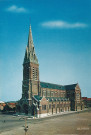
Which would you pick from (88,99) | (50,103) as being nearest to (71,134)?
(50,103)

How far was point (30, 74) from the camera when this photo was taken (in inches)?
2483

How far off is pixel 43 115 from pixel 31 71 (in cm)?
1991

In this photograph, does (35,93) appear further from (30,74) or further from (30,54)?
(30,54)

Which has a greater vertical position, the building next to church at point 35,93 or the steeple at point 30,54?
the steeple at point 30,54

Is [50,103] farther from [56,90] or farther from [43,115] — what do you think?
[56,90]

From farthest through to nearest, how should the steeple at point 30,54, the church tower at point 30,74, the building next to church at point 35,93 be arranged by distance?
the steeple at point 30,54
the church tower at point 30,74
the building next to church at point 35,93

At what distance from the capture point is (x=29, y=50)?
222 ft

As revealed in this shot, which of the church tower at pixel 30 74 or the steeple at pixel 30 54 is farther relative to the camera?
the steeple at pixel 30 54

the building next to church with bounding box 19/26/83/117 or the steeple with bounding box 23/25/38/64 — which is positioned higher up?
the steeple with bounding box 23/25/38/64

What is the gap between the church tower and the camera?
61.5 metres

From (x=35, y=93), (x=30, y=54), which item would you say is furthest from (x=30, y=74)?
(x=30, y=54)

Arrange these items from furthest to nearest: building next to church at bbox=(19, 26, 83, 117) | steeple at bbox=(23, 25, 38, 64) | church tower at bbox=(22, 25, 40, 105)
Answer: steeple at bbox=(23, 25, 38, 64) → church tower at bbox=(22, 25, 40, 105) → building next to church at bbox=(19, 26, 83, 117)

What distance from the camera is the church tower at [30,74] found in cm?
6153

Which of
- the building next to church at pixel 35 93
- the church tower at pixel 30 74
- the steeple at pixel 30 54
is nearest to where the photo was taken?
the building next to church at pixel 35 93
